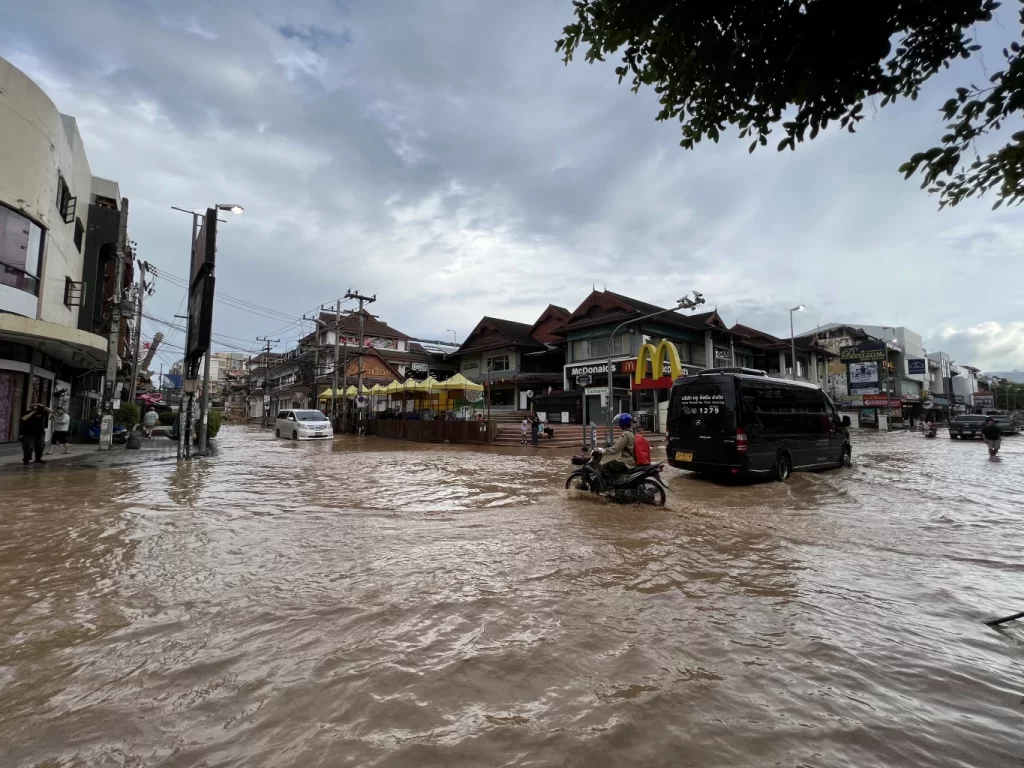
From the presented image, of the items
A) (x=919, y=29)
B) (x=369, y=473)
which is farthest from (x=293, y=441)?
(x=919, y=29)

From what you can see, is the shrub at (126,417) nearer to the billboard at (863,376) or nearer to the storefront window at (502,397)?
the storefront window at (502,397)

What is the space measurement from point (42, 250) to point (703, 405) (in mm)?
19214

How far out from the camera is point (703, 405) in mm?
11180

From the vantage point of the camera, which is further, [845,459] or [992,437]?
[992,437]

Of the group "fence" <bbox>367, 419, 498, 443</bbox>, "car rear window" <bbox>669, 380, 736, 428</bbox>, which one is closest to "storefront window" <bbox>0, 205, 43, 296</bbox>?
"fence" <bbox>367, 419, 498, 443</bbox>

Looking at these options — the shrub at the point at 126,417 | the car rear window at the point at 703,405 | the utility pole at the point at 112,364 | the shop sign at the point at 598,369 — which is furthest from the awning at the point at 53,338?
the shop sign at the point at 598,369

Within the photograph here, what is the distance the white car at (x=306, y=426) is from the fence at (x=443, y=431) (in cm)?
399

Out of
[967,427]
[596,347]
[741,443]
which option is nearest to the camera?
[741,443]

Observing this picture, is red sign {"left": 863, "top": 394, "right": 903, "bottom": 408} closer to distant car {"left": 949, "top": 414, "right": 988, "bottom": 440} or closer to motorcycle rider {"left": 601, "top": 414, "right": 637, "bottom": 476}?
distant car {"left": 949, "top": 414, "right": 988, "bottom": 440}

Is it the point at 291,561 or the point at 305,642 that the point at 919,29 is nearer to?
the point at 305,642

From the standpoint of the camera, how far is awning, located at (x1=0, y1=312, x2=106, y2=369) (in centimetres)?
1254

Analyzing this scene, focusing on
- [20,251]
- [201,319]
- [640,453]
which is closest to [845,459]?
[640,453]

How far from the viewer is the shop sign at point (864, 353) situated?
4731 centimetres

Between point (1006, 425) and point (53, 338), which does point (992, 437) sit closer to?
point (1006, 425)
